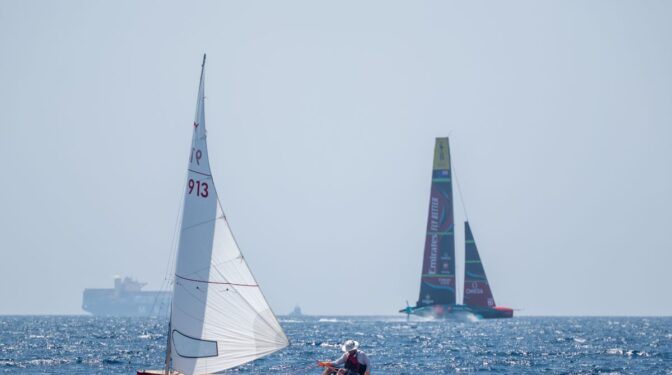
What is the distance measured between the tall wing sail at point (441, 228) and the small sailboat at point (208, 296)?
293 feet

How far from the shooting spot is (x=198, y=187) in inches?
1237

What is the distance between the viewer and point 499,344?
7906 centimetres

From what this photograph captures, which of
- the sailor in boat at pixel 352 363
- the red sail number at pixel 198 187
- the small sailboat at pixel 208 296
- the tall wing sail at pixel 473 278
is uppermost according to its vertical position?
the tall wing sail at pixel 473 278

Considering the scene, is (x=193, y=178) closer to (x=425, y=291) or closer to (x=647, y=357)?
(x=647, y=357)

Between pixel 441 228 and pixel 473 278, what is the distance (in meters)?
7.61

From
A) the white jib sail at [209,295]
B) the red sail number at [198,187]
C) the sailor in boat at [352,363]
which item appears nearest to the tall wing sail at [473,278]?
the white jib sail at [209,295]

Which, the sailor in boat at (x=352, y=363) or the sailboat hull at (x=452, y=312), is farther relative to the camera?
the sailboat hull at (x=452, y=312)

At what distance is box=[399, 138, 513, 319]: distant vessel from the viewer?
120 m

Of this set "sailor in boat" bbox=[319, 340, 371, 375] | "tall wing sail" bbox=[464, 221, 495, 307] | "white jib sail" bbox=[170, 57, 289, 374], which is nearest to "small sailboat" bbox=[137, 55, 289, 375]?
"white jib sail" bbox=[170, 57, 289, 374]

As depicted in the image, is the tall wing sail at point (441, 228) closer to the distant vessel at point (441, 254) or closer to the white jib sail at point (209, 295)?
the distant vessel at point (441, 254)

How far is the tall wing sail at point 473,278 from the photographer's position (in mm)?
123688

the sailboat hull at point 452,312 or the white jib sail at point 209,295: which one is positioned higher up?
the sailboat hull at point 452,312

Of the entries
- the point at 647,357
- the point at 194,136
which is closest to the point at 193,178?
the point at 194,136

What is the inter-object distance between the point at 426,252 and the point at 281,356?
63261 mm
